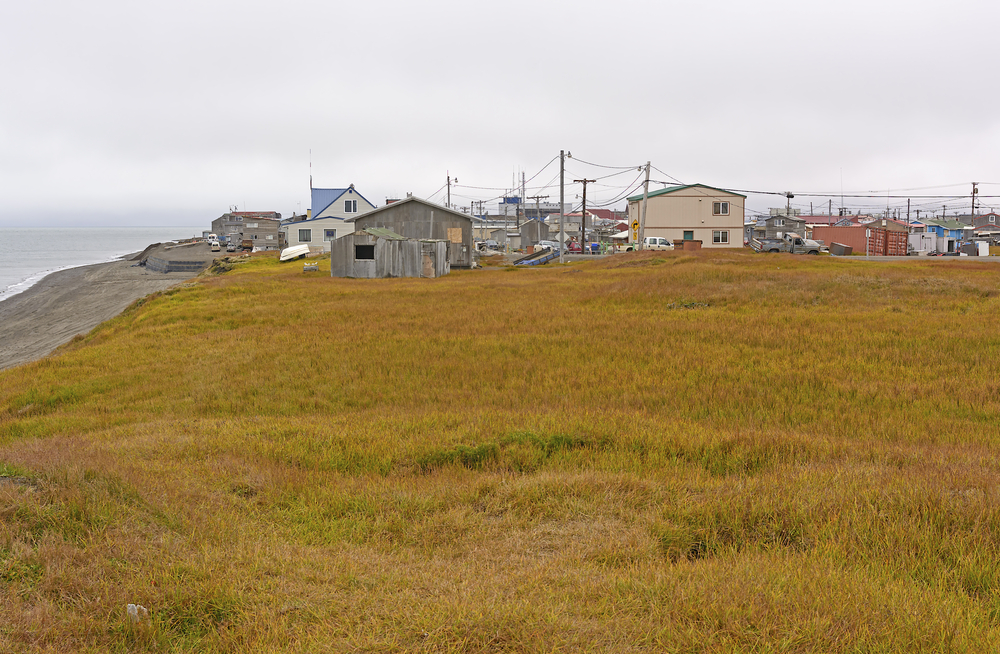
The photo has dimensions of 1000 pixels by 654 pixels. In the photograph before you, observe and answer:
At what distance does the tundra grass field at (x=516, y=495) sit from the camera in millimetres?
4277

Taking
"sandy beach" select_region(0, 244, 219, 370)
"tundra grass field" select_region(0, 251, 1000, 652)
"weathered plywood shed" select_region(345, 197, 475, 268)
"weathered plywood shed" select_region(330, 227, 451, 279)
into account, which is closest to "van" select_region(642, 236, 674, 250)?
"weathered plywood shed" select_region(345, 197, 475, 268)

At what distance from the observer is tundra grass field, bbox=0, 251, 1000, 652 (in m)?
4.28

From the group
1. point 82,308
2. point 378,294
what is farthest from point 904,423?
point 82,308

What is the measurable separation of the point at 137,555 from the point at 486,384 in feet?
26.0

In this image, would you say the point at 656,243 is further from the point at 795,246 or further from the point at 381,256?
the point at 381,256

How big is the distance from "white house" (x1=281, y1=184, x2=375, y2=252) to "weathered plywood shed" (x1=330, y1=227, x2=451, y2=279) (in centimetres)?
3264

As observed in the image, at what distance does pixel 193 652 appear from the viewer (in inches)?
163

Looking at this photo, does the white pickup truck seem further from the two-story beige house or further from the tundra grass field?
the tundra grass field

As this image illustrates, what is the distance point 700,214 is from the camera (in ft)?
219

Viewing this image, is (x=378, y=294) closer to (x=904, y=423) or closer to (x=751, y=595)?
Result: (x=904, y=423)

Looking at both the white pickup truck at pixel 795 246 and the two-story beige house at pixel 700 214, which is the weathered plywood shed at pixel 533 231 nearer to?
the two-story beige house at pixel 700 214

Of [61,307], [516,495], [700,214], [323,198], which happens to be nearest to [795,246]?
[700,214]

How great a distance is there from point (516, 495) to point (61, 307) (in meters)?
45.2

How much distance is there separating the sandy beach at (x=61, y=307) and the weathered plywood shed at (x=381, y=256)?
10.8 metres
